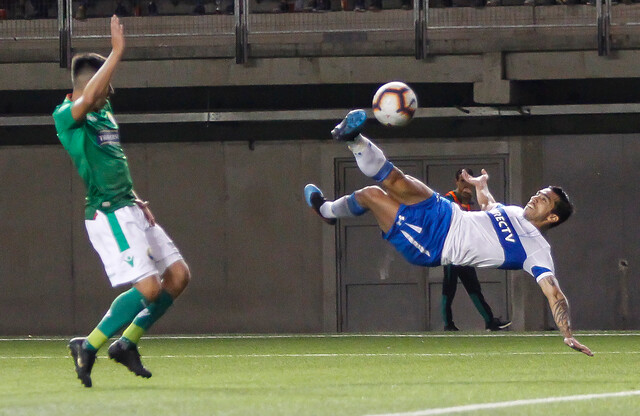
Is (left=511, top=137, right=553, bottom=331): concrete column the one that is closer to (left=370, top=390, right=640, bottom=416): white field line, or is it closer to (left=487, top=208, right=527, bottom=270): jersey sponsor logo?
(left=487, top=208, right=527, bottom=270): jersey sponsor logo

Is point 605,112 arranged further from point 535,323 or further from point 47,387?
point 47,387

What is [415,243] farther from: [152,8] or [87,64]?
[152,8]

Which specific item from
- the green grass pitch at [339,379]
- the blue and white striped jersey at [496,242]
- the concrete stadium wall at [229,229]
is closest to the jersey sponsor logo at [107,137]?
the green grass pitch at [339,379]

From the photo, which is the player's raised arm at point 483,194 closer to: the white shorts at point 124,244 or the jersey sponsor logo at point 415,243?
the jersey sponsor logo at point 415,243

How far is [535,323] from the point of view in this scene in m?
18.1

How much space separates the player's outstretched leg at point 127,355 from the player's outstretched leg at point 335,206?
94.9 inches

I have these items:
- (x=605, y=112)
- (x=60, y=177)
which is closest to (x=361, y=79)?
(x=605, y=112)

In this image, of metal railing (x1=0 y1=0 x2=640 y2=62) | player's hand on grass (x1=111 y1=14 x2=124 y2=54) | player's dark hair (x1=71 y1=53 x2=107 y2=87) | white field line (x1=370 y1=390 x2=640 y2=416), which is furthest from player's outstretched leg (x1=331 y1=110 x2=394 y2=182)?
metal railing (x1=0 y1=0 x2=640 y2=62)

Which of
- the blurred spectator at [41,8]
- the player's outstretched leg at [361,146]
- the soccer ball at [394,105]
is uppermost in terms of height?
the blurred spectator at [41,8]

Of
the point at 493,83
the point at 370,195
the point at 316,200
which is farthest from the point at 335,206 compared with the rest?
the point at 493,83

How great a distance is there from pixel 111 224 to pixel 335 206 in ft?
8.89

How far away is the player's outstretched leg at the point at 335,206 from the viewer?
9414 millimetres

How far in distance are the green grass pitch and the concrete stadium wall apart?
491 cm

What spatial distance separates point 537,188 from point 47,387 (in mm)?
11561
